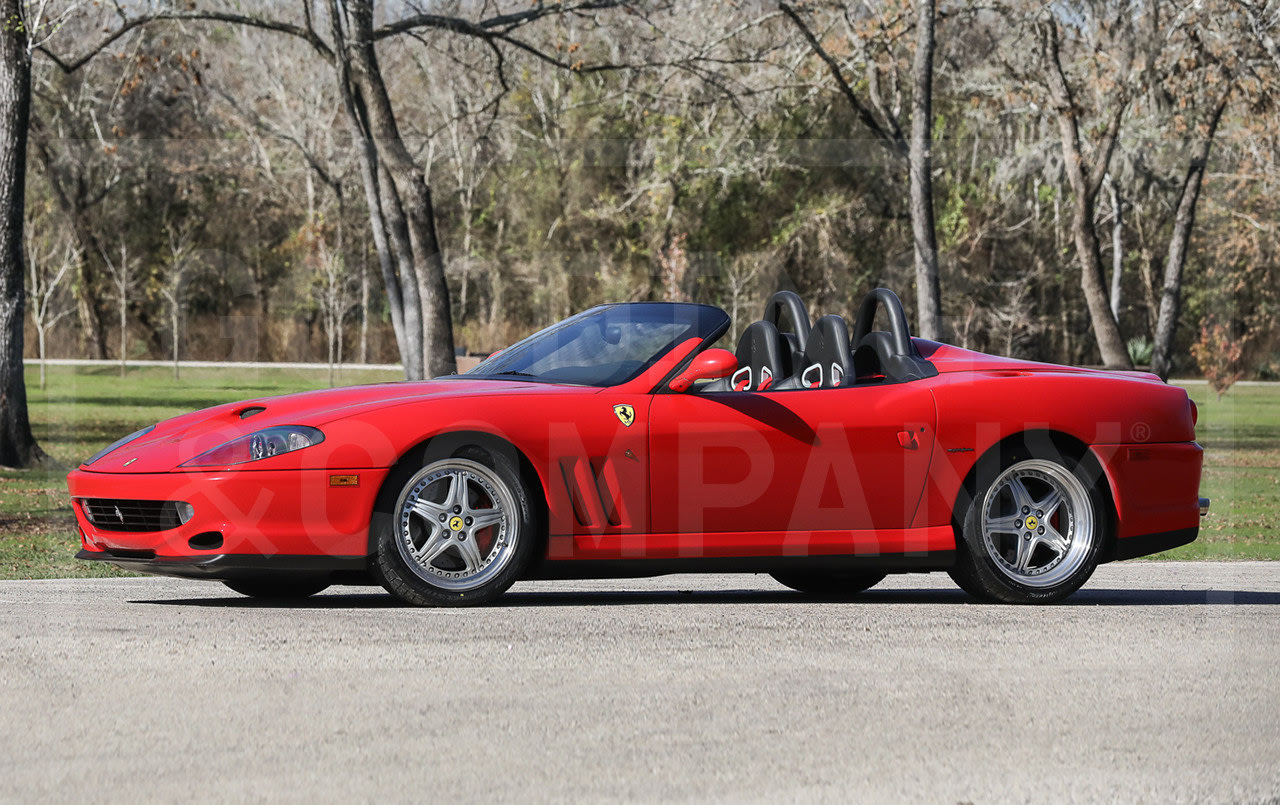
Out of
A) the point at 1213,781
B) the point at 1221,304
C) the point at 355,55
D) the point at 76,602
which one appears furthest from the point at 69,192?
the point at 1213,781

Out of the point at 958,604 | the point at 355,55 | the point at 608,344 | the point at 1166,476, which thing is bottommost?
the point at 958,604

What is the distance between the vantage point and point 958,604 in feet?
25.4

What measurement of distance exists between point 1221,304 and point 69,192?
36.4m

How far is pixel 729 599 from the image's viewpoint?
8.05 meters

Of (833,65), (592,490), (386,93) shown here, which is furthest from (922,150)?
(592,490)

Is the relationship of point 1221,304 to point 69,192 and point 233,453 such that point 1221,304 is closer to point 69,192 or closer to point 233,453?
point 69,192

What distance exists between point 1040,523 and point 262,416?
362 cm

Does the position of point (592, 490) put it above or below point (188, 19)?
below

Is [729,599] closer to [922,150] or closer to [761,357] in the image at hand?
[761,357]

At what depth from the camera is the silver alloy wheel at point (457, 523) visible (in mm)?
6859

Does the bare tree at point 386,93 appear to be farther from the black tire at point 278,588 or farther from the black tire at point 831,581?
the black tire at point 278,588

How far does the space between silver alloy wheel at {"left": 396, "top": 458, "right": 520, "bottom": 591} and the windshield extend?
2.51 feet

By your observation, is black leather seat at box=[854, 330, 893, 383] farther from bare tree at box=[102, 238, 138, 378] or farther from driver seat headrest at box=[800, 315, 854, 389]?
bare tree at box=[102, 238, 138, 378]

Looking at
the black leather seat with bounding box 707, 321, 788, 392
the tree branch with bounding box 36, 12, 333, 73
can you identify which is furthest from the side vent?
the tree branch with bounding box 36, 12, 333, 73
